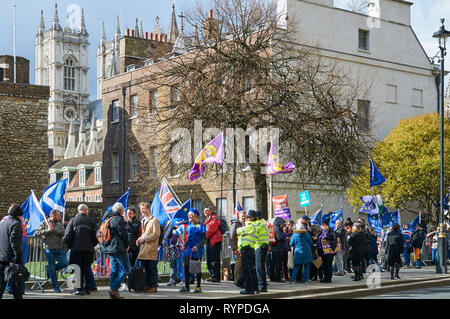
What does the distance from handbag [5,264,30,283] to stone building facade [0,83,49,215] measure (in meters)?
27.3

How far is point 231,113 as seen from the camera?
25844 millimetres

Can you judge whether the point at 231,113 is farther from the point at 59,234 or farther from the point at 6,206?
the point at 6,206

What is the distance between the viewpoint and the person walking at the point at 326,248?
67.8 ft

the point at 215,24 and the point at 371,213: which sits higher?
the point at 215,24

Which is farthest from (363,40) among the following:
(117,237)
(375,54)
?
(117,237)

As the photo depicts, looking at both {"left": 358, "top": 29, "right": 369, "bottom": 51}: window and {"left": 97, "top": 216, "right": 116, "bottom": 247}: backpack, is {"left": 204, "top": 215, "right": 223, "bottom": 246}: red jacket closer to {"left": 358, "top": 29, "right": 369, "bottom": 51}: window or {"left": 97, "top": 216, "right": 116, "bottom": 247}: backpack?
{"left": 97, "top": 216, "right": 116, "bottom": 247}: backpack

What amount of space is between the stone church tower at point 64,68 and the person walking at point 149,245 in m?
160

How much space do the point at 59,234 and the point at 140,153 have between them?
27.8 metres

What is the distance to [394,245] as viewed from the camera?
850 inches

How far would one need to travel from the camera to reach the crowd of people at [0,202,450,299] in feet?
48.0

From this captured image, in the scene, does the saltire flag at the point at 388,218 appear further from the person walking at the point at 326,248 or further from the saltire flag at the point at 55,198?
the saltire flag at the point at 55,198
